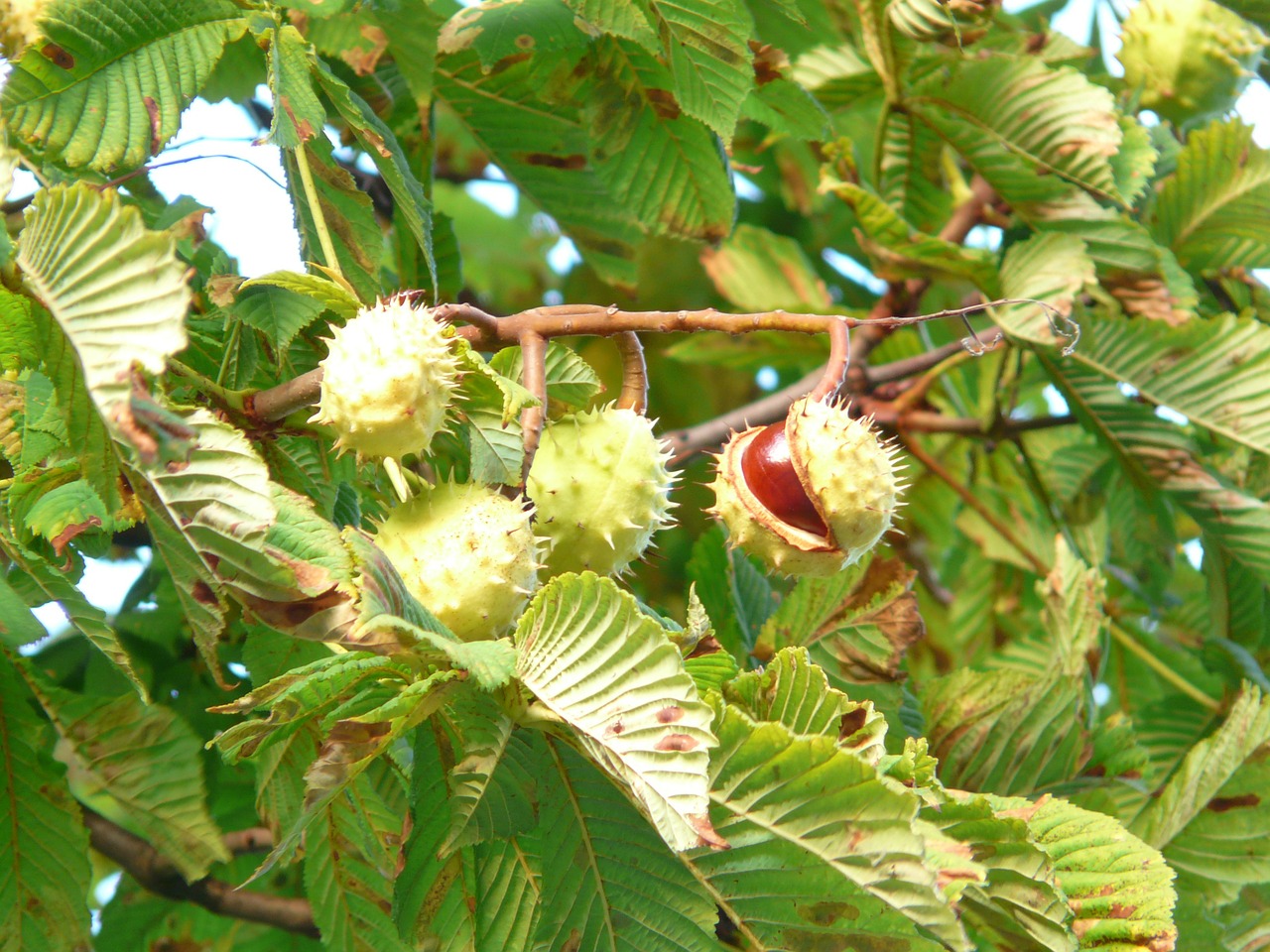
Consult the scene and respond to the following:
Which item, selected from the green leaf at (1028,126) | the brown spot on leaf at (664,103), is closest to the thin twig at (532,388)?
the brown spot on leaf at (664,103)

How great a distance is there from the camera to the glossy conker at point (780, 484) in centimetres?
129

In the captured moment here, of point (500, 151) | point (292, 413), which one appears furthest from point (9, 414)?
point (500, 151)

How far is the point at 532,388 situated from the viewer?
1.14 metres

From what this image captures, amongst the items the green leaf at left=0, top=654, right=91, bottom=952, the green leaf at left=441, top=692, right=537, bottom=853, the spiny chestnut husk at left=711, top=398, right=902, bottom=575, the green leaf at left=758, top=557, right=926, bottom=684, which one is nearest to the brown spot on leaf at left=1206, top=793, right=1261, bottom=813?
the green leaf at left=758, top=557, right=926, bottom=684

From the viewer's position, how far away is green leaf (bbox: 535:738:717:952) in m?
1.08

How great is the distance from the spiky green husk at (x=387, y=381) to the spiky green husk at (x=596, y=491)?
0.49 ft

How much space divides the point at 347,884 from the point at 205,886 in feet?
1.40

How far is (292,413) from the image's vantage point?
129cm

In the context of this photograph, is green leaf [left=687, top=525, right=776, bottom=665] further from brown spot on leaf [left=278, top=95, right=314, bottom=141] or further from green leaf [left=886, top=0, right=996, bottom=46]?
green leaf [left=886, top=0, right=996, bottom=46]

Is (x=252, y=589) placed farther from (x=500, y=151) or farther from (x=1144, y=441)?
(x=1144, y=441)

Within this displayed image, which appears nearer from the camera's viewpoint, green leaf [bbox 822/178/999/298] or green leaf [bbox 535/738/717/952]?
green leaf [bbox 535/738/717/952]

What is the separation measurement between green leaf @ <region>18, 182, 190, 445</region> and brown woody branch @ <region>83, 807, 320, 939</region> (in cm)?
99

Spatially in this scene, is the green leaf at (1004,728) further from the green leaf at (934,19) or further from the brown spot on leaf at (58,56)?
the brown spot on leaf at (58,56)

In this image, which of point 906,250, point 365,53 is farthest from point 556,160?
point 906,250
